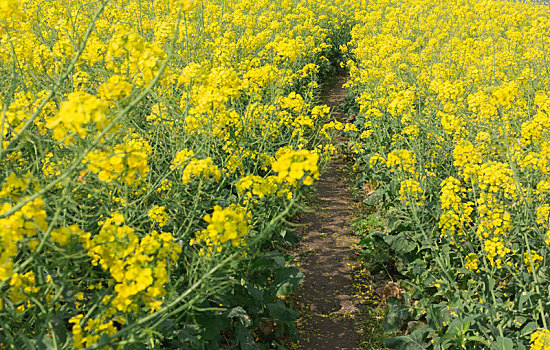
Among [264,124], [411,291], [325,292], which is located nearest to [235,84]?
[264,124]

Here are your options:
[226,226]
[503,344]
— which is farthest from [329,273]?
[226,226]

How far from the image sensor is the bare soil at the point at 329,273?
394 cm

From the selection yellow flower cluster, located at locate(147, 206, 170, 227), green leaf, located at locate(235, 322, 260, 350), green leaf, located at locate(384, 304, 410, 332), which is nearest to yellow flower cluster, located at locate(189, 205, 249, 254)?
yellow flower cluster, located at locate(147, 206, 170, 227)

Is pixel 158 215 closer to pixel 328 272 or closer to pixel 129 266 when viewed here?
pixel 129 266

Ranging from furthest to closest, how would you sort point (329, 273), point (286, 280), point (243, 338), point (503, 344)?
point (329, 273)
point (286, 280)
point (243, 338)
point (503, 344)

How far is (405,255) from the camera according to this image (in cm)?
441

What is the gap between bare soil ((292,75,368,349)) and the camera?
12.9 ft

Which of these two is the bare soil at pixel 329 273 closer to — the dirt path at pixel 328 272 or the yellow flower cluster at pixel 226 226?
the dirt path at pixel 328 272

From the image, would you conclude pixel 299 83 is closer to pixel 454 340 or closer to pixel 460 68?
pixel 460 68

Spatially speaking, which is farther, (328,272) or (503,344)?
(328,272)

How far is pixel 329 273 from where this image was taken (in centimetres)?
473

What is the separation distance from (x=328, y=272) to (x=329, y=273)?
0.6 inches

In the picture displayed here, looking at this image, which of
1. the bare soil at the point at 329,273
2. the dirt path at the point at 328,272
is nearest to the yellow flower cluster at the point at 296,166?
the dirt path at the point at 328,272

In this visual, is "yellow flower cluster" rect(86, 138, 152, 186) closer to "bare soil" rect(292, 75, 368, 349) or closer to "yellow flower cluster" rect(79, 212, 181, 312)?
"yellow flower cluster" rect(79, 212, 181, 312)
